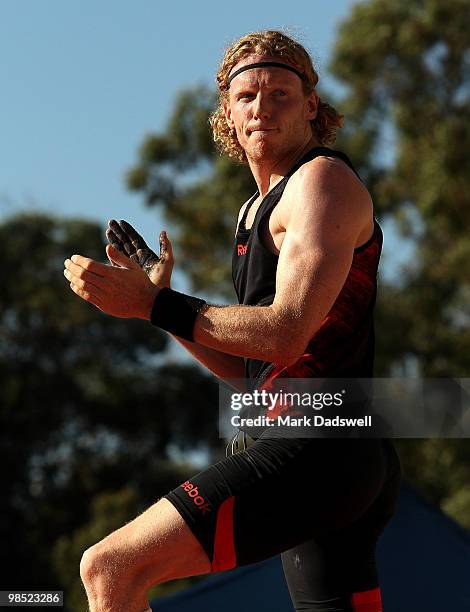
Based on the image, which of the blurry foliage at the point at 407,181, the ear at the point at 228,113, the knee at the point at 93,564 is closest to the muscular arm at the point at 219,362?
the ear at the point at 228,113

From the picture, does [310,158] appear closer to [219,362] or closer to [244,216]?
[244,216]

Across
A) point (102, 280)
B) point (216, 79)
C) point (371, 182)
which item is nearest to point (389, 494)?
point (102, 280)

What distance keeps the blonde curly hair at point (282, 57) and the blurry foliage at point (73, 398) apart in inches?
766

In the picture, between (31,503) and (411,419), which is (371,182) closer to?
(411,419)

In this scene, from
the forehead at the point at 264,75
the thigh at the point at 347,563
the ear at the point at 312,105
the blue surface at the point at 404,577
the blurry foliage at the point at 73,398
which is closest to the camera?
the thigh at the point at 347,563

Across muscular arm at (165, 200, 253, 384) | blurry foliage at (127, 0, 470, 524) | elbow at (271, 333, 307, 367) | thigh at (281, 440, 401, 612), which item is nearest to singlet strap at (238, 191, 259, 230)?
muscular arm at (165, 200, 253, 384)

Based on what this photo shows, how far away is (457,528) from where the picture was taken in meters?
5.74

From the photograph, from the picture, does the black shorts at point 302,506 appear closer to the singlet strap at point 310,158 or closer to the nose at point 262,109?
the singlet strap at point 310,158

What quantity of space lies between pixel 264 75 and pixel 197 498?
1.31 metres

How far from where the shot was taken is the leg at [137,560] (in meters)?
2.71

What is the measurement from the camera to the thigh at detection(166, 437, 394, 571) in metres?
2.78

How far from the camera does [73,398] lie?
24.7 meters

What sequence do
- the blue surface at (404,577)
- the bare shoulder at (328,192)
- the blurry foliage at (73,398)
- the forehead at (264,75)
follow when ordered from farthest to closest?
the blurry foliage at (73,398) → the blue surface at (404,577) → the forehead at (264,75) → the bare shoulder at (328,192)

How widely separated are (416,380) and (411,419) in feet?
4.83
